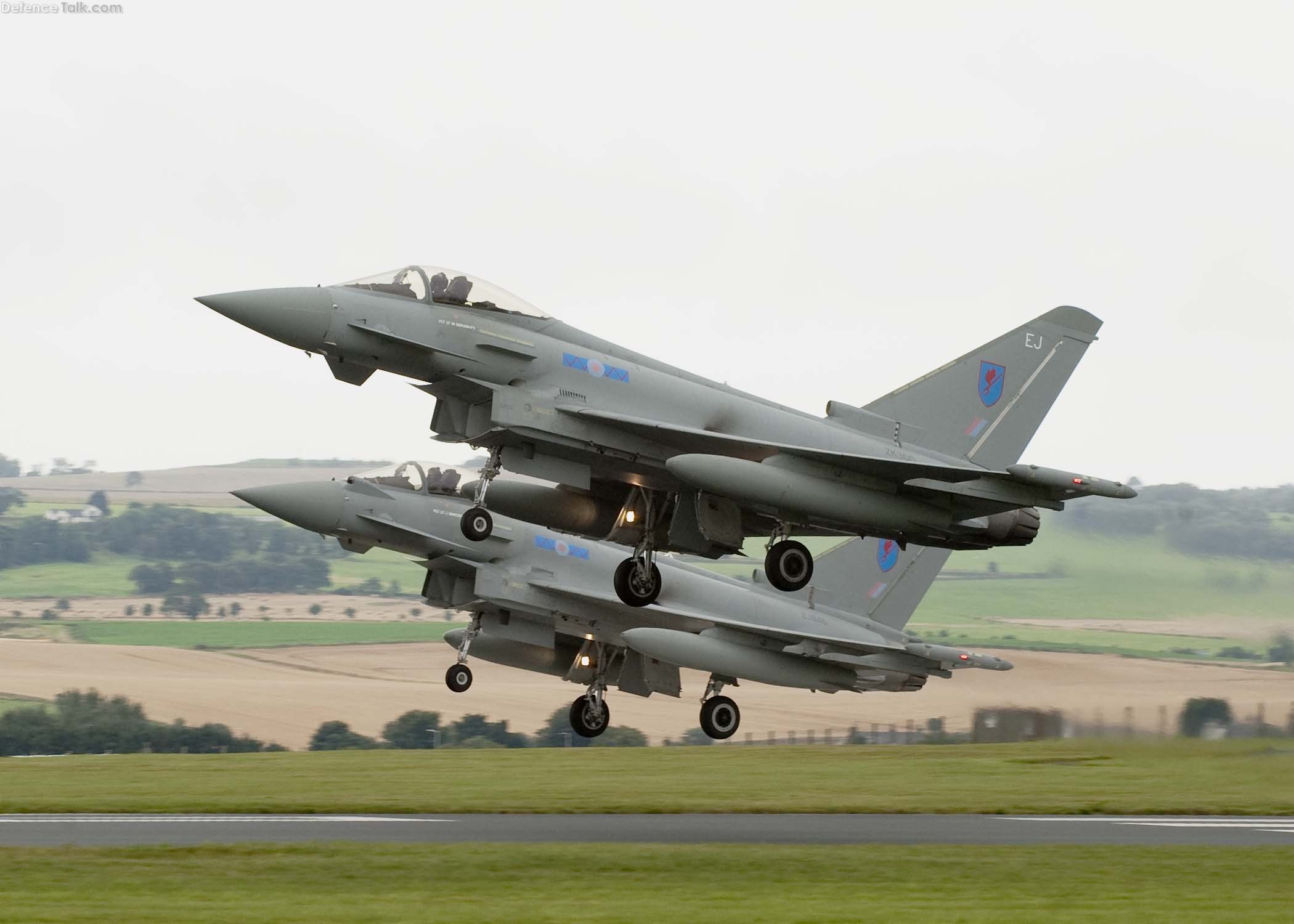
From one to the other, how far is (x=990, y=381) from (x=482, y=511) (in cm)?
855

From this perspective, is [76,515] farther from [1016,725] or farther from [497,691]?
[1016,725]

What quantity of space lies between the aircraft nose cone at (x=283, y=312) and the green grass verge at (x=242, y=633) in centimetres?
5542

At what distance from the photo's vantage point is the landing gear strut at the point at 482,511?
18.8m

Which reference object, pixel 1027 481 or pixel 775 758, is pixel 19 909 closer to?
pixel 1027 481

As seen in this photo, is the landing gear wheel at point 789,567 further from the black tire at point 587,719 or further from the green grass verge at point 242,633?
the green grass verge at point 242,633

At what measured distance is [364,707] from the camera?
182ft

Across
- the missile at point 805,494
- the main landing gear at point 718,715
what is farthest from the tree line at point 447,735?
the missile at point 805,494

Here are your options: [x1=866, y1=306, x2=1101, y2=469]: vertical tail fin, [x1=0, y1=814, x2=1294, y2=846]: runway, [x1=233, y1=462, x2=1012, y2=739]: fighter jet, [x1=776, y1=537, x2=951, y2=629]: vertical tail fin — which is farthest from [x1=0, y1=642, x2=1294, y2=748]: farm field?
[x1=866, y1=306, x2=1101, y2=469]: vertical tail fin

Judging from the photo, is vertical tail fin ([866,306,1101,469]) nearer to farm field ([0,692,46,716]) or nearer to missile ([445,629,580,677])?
missile ([445,629,580,677])

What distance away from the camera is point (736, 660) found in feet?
107

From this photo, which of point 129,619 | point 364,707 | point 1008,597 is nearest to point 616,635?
point 364,707

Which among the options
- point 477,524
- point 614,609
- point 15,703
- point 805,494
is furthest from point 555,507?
point 15,703

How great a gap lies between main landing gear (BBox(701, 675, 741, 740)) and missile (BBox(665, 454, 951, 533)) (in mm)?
14202

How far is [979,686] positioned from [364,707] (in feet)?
85.7
